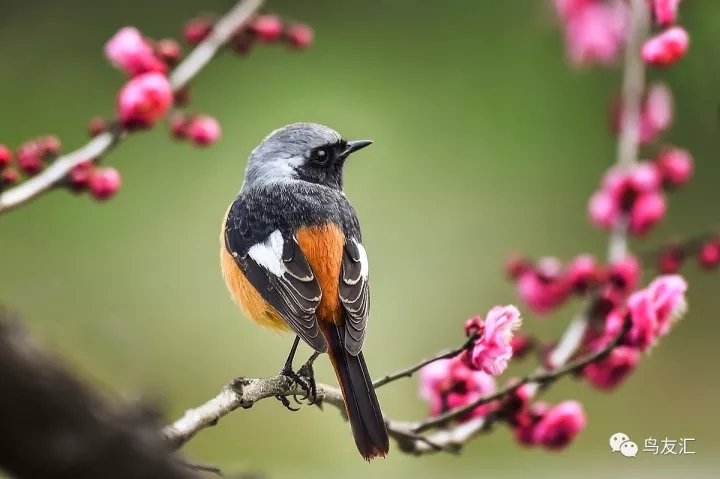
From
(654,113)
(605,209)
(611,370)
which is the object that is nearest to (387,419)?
(611,370)

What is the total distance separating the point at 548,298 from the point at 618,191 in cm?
31

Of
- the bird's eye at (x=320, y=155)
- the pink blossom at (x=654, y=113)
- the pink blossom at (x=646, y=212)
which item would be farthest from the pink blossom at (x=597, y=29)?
the bird's eye at (x=320, y=155)

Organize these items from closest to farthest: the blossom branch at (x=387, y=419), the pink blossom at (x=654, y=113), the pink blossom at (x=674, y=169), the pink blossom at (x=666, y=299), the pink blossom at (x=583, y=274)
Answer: the blossom branch at (x=387, y=419) → the pink blossom at (x=666, y=299) → the pink blossom at (x=583, y=274) → the pink blossom at (x=674, y=169) → the pink blossom at (x=654, y=113)

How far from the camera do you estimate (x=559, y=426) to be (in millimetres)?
1806

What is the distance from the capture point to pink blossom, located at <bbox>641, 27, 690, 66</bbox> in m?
1.78

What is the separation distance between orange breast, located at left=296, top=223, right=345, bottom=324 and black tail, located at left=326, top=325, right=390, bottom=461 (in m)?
0.10

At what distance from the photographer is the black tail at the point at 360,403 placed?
1.43 meters

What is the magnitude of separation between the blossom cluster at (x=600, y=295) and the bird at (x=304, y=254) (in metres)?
0.18

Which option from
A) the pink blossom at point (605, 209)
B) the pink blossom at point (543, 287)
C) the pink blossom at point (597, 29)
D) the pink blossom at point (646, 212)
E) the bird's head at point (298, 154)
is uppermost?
the pink blossom at point (597, 29)

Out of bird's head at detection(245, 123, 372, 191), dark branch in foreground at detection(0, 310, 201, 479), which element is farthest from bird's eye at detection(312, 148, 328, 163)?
dark branch in foreground at detection(0, 310, 201, 479)

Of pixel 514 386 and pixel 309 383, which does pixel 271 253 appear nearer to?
pixel 309 383

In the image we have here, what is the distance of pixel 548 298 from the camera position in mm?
2209

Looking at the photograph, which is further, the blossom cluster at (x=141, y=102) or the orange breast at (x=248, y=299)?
the orange breast at (x=248, y=299)

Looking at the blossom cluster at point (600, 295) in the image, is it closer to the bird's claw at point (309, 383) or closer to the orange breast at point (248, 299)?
the bird's claw at point (309, 383)
